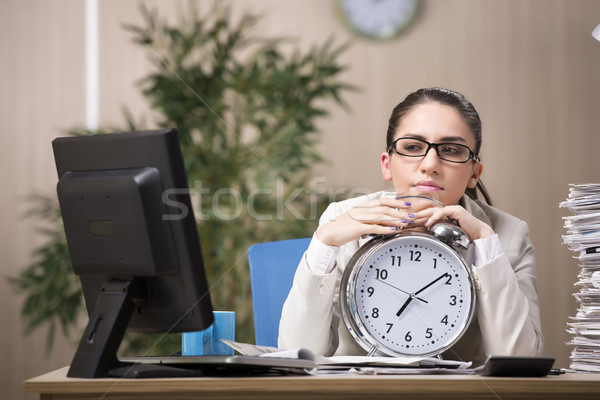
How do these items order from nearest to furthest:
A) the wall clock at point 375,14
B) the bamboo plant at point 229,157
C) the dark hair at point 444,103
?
the dark hair at point 444,103
the bamboo plant at point 229,157
the wall clock at point 375,14

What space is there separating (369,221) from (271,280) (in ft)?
1.83

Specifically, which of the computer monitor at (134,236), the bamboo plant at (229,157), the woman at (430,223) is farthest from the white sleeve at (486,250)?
the bamboo plant at (229,157)

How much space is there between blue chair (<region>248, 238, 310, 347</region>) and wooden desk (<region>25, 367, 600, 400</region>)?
0.89m

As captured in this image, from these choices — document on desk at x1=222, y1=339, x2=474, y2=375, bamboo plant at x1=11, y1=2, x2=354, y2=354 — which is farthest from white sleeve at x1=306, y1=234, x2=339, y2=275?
bamboo plant at x1=11, y1=2, x2=354, y2=354

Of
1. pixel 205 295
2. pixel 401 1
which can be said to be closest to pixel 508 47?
pixel 401 1

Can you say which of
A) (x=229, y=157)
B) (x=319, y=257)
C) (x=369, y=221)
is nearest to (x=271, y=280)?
(x=319, y=257)

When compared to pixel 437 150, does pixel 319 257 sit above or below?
below

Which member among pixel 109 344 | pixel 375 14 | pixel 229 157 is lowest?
pixel 109 344

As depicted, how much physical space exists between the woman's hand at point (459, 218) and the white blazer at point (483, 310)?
0.07m

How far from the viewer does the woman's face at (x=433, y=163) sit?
1616mm

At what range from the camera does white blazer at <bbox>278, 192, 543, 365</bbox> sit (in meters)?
1.40

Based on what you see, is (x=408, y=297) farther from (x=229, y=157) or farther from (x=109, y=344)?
(x=229, y=157)

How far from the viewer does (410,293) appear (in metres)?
1.36

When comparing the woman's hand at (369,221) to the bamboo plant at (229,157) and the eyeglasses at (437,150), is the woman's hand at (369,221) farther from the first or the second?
the bamboo plant at (229,157)
